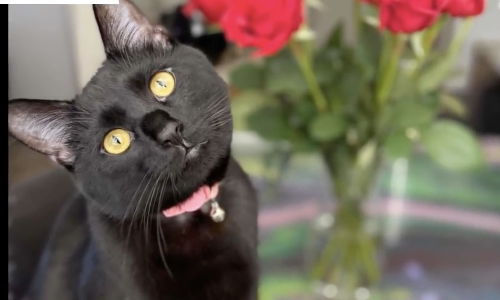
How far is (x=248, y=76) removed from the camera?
2.20 ft

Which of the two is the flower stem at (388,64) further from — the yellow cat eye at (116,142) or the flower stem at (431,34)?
the yellow cat eye at (116,142)

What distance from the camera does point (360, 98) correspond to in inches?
25.5

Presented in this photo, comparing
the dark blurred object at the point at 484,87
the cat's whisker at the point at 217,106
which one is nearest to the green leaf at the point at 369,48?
the dark blurred object at the point at 484,87

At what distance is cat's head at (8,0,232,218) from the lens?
0.99 ft

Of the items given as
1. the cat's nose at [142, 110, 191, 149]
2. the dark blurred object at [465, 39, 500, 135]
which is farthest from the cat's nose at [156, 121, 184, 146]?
the dark blurred object at [465, 39, 500, 135]

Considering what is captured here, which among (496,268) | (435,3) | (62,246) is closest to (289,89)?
(435,3)

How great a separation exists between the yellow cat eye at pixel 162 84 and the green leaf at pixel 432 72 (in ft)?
1.29

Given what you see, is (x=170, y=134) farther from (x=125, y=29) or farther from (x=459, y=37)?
(x=459, y=37)

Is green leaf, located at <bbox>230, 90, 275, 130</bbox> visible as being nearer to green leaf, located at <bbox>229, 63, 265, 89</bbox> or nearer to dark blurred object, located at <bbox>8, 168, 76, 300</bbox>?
green leaf, located at <bbox>229, 63, 265, 89</bbox>

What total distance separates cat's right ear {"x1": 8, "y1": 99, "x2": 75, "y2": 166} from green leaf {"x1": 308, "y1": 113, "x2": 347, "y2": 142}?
37 centimetres

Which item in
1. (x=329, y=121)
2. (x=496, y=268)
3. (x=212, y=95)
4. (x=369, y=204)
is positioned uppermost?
(x=212, y=95)

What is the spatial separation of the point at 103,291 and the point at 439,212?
0.66m

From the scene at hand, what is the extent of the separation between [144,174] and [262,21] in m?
0.23

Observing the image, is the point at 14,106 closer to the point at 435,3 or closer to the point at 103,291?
the point at 103,291
